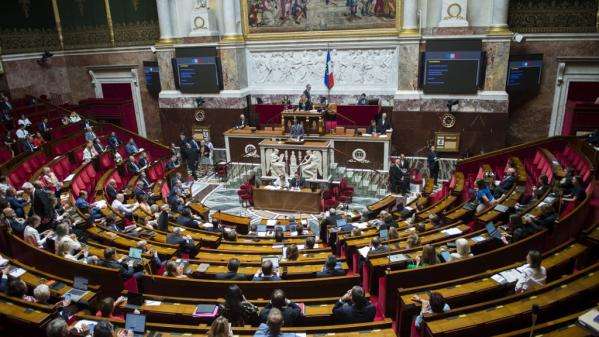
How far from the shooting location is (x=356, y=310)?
4.90m

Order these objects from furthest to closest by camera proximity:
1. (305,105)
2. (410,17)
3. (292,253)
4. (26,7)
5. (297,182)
→ (26,7), (305,105), (410,17), (297,182), (292,253)

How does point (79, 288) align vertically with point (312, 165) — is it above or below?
above

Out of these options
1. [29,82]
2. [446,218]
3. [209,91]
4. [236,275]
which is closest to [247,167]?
[209,91]

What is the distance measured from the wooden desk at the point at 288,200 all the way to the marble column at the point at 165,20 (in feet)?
27.7

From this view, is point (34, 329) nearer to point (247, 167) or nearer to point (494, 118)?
point (247, 167)

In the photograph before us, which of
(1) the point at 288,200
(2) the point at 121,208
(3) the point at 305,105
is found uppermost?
(3) the point at 305,105

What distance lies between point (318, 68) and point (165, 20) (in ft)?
21.1

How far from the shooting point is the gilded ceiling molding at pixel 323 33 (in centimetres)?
1466

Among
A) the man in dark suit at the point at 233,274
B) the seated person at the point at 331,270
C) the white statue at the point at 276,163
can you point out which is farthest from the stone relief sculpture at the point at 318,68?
the man in dark suit at the point at 233,274

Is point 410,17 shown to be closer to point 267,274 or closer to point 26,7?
point 267,274

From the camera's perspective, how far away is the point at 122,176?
12.6 meters

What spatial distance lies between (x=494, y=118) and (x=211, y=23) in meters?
11.0

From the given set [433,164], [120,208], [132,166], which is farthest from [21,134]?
[433,164]

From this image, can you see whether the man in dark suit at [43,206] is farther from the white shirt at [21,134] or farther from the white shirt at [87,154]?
the white shirt at [21,134]
